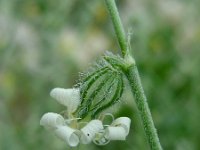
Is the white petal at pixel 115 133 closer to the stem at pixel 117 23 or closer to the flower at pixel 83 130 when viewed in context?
the flower at pixel 83 130

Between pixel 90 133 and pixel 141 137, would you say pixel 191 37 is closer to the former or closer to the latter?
pixel 141 137

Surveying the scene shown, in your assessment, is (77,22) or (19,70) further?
(19,70)

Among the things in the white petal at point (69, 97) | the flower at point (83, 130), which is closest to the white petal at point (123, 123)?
the flower at point (83, 130)

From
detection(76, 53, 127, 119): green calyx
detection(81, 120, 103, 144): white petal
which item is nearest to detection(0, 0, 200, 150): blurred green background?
detection(76, 53, 127, 119): green calyx

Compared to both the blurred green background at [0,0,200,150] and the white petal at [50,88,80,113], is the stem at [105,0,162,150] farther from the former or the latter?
the blurred green background at [0,0,200,150]

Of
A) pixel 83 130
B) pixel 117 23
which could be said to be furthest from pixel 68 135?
pixel 117 23

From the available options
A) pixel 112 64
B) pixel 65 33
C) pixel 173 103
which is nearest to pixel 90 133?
pixel 112 64
